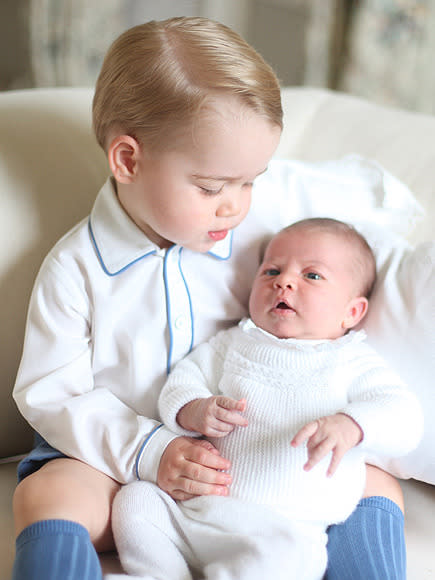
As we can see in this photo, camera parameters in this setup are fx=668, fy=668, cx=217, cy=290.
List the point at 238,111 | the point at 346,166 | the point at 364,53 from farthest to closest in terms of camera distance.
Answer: the point at 364,53
the point at 346,166
the point at 238,111

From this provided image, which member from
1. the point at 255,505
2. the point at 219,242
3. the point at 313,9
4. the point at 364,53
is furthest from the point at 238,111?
the point at 313,9

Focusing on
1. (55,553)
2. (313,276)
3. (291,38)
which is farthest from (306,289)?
(291,38)

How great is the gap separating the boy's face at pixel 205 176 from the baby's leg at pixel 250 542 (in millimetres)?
397

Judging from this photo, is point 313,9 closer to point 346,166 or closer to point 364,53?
point 364,53

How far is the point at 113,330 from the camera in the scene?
1031mm

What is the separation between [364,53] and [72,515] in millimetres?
2308

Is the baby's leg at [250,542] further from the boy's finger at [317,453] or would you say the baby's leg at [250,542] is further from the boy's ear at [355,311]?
the boy's ear at [355,311]

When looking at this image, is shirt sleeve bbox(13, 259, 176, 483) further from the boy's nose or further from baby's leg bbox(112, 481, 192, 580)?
the boy's nose

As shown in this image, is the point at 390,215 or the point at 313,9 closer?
the point at 390,215

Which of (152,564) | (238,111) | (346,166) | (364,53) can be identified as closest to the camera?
(152,564)

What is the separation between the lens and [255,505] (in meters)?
0.87

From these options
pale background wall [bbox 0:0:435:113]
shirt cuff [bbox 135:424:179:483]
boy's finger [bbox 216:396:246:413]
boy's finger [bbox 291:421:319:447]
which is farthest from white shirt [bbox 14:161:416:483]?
pale background wall [bbox 0:0:435:113]

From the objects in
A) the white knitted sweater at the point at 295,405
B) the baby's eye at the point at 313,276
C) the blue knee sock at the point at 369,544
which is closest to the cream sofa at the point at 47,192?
the blue knee sock at the point at 369,544

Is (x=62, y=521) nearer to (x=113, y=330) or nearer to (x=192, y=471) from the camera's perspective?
(x=192, y=471)
